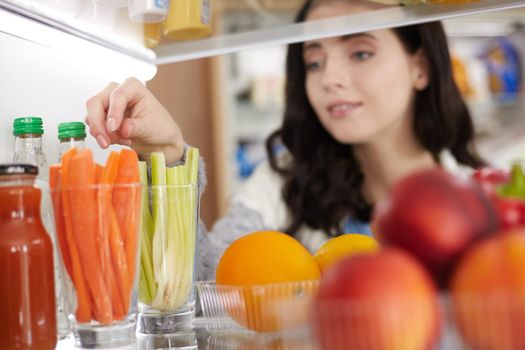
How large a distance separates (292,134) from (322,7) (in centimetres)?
41

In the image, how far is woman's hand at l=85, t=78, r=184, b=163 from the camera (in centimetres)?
76

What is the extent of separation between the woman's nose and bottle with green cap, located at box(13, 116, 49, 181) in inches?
35.7

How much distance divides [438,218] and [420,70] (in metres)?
1.40

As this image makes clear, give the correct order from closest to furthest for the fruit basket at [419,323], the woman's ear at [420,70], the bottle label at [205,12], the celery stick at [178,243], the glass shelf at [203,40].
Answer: the fruit basket at [419,323] → the celery stick at [178,243] → the glass shelf at [203,40] → the bottle label at [205,12] → the woman's ear at [420,70]

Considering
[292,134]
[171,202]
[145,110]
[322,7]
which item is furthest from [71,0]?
[292,134]

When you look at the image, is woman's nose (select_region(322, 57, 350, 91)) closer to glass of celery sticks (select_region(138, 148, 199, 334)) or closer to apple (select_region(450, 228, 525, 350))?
glass of celery sticks (select_region(138, 148, 199, 334))

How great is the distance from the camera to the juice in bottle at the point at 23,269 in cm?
56

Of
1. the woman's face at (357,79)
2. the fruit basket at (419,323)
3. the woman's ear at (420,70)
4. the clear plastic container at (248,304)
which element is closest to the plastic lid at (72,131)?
the clear plastic container at (248,304)

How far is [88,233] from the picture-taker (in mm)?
559

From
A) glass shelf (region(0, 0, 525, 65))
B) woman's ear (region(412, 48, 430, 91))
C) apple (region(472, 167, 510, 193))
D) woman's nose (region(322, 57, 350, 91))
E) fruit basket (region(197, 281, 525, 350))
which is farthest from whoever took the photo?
woman's ear (region(412, 48, 430, 91))

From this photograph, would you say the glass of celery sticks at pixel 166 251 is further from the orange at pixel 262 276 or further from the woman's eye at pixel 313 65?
the woman's eye at pixel 313 65

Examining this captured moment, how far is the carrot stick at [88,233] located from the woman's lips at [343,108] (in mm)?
1042

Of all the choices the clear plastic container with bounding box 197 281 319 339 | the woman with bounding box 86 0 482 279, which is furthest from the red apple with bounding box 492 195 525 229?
the woman with bounding box 86 0 482 279

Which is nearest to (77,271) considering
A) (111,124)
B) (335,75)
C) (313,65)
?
(111,124)
